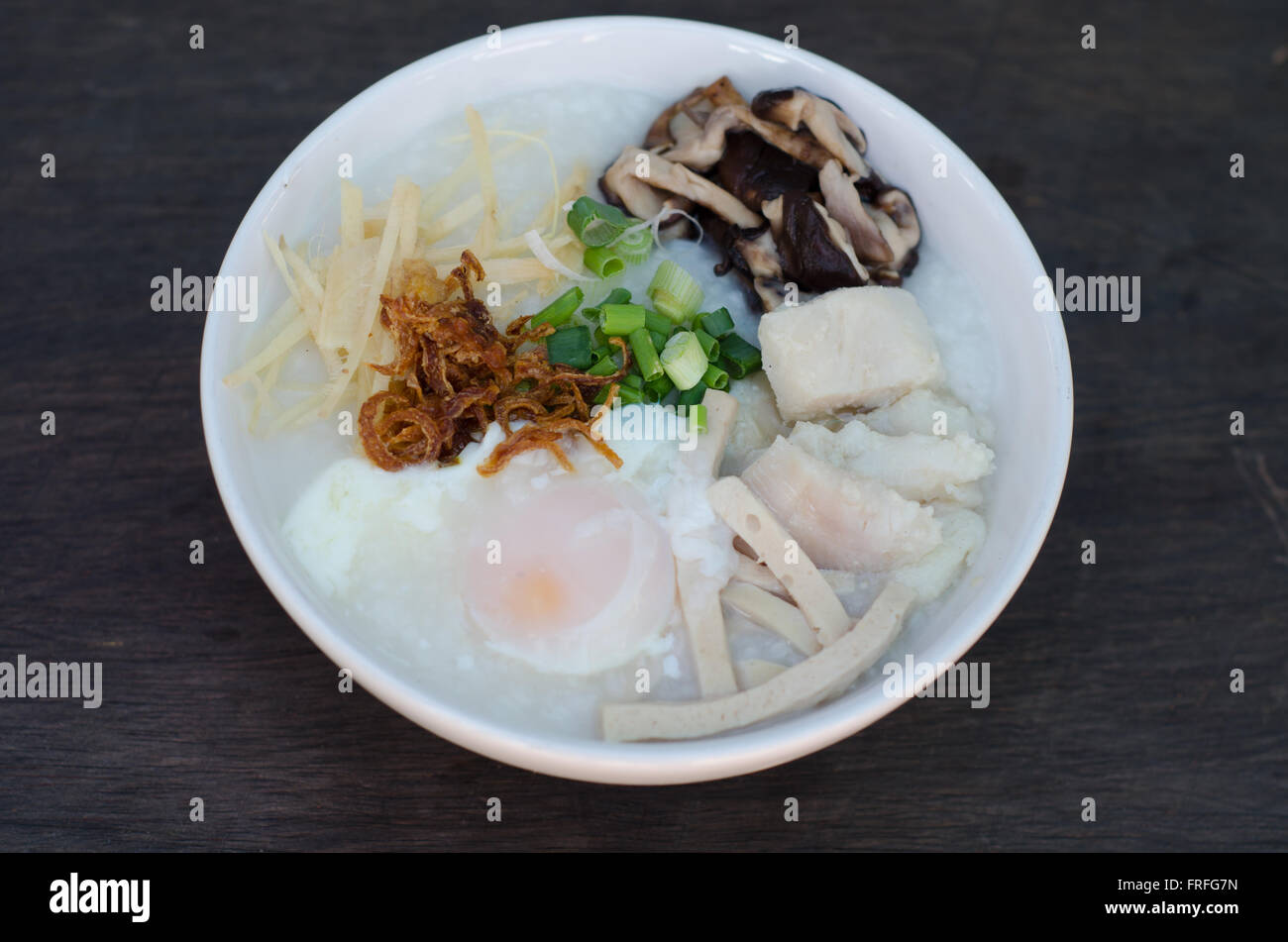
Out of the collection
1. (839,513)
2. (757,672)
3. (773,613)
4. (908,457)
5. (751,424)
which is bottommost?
(757,672)

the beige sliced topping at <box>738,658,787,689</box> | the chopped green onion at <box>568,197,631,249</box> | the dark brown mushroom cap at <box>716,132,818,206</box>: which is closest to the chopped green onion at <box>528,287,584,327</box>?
the chopped green onion at <box>568,197,631,249</box>

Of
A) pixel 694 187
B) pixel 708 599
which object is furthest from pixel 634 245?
pixel 708 599

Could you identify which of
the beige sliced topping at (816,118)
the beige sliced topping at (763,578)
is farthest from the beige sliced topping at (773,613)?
the beige sliced topping at (816,118)

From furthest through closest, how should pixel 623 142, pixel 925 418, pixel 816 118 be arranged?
pixel 623 142 → pixel 816 118 → pixel 925 418

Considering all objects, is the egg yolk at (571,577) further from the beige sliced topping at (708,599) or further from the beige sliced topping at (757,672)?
the beige sliced topping at (757,672)

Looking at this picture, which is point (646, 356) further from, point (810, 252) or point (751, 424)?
point (810, 252)
